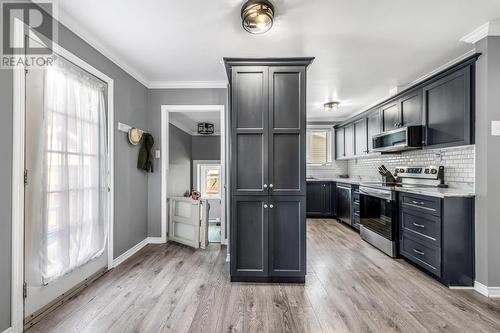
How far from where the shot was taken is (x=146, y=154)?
3.67 metres

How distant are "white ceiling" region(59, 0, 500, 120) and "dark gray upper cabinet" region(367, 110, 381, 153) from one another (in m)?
0.97

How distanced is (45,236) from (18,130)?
0.85 metres

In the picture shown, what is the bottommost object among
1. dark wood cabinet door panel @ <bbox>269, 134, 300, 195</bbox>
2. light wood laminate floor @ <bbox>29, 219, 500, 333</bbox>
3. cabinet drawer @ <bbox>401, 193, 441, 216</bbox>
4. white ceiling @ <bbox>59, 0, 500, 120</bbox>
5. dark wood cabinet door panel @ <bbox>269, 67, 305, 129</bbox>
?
light wood laminate floor @ <bbox>29, 219, 500, 333</bbox>

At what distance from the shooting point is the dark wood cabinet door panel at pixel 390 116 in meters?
3.94

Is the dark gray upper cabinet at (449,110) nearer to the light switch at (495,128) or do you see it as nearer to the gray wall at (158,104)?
the light switch at (495,128)

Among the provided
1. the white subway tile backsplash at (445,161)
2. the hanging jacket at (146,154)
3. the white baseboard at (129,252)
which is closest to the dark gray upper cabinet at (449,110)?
the white subway tile backsplash at (445,161)

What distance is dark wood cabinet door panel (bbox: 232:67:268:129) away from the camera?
8.68 ft

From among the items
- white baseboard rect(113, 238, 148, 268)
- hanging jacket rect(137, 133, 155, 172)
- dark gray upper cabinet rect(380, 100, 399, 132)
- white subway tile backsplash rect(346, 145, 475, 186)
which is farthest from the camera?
dark gray upper cabinet rect(380, 100, 399, 132)

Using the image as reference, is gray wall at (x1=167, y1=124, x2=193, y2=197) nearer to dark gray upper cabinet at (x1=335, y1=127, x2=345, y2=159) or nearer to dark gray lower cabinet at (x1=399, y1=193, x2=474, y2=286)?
dark gray upper cabinet at (x1=335, y1=127, x2=345, y2=159)

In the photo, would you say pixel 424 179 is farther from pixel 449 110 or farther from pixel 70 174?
pixel 70 174

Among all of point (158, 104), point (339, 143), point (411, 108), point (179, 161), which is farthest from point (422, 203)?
point (179, 161)

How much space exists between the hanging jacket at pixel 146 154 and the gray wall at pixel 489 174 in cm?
406

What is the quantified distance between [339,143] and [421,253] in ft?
12.5

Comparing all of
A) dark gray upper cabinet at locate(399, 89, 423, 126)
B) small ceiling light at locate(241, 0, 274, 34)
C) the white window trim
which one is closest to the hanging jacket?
small ceiling light at locate(241, 0, 274, 34)
